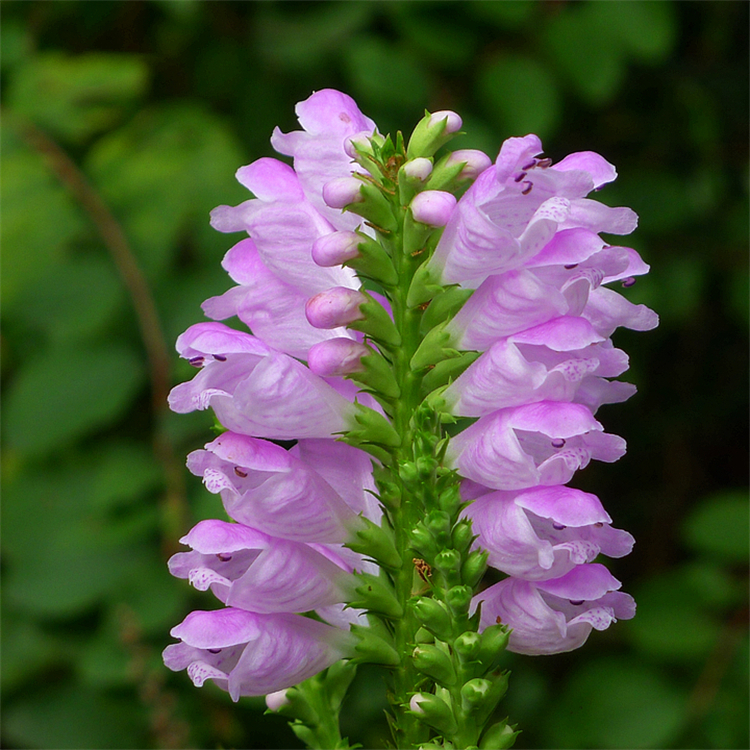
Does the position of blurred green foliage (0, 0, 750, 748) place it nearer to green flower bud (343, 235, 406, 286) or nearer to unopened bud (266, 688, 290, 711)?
unopened bud (266, 688, 290, 711)

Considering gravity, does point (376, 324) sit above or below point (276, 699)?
above

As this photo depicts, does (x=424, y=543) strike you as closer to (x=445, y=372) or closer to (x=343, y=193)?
(x=445, y=372)

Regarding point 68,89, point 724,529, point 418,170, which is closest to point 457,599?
point 418,170

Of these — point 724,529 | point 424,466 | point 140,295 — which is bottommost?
point 724,529

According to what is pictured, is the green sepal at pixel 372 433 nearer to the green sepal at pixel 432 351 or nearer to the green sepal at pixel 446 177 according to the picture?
the green sepal at pixel 432 351

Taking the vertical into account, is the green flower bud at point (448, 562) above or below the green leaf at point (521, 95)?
below

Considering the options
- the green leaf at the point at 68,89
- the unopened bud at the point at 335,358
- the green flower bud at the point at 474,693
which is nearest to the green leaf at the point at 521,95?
the green leaf at the point at 68,89
